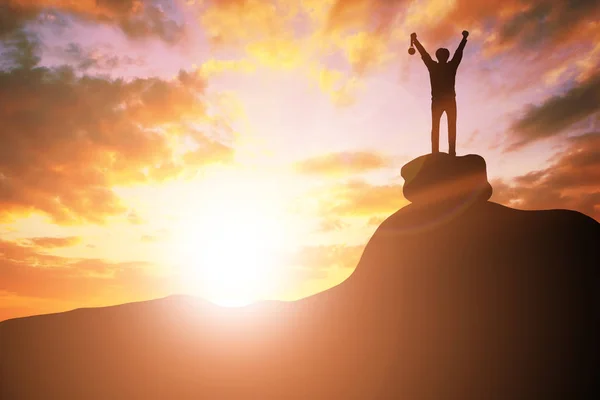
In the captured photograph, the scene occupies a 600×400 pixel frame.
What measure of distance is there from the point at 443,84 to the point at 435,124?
170 centimetres

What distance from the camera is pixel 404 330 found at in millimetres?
17875

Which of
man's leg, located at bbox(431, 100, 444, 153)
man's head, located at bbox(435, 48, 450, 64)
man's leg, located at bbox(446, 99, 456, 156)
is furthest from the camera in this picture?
man's leg, located at bbox(431, 100, 444, 153)

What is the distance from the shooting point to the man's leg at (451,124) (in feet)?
62.7

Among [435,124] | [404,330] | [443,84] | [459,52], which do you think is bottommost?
[404,330]

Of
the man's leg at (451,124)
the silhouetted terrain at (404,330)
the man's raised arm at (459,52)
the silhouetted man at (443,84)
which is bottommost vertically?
the silhouetted terrain at (404,330)

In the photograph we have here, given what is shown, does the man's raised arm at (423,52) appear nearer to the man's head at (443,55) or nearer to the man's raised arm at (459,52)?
the man's head at (443,55)

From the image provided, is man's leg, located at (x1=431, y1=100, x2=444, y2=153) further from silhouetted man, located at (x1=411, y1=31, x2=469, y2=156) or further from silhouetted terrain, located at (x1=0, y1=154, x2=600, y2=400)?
silhouetted terrain, located at (x1=0, y1=154, x2=600, y2=400)

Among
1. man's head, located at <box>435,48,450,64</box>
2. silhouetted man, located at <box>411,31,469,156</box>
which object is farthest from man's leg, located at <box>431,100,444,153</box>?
man's head, located at <box>435,48,450,64</box>

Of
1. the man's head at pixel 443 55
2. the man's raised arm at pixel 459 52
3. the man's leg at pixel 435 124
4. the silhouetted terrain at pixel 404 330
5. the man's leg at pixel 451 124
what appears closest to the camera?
the silhouetted terrain at pixel 404 330

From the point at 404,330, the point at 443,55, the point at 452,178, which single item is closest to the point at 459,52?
the point at 443,55

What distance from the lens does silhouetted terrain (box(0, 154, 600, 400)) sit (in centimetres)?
1596

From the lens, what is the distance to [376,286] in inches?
774

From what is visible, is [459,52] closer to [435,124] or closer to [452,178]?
[435,124]

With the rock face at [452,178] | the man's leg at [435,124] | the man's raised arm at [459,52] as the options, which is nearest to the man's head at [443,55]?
the man's raised arm at [459,52]
